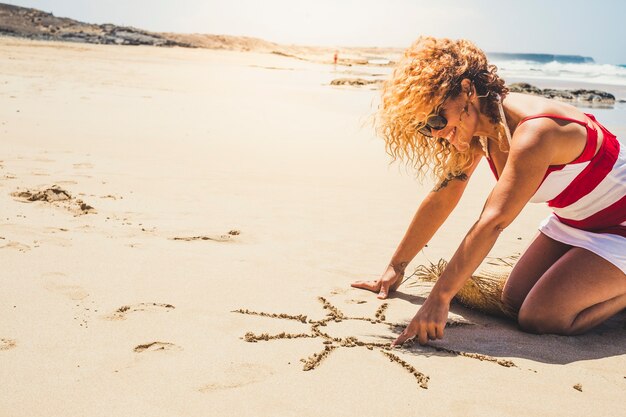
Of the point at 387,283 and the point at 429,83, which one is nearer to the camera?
the point at 429,83

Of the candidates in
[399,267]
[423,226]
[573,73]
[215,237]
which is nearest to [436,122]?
[423,226]

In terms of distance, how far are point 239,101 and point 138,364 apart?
938 cm

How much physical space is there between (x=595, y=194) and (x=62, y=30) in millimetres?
43724

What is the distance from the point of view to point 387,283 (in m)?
3.18

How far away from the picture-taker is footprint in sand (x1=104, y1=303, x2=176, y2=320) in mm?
2529

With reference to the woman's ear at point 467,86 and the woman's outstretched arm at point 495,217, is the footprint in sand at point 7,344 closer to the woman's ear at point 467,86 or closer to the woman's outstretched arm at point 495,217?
the woman's outstretched arm at point 495,217

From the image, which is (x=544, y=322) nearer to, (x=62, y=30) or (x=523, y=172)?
(x=523, y=172)

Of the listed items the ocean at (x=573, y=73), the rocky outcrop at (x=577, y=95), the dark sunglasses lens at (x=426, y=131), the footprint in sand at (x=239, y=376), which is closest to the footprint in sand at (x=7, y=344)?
the footprint in sand at (x=239, y=376)

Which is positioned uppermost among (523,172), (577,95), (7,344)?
(577,95)

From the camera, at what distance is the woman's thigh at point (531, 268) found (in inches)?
120

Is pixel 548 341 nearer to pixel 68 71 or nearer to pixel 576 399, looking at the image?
pixel 576 399

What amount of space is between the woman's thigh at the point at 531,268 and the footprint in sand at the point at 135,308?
1664 millimetres

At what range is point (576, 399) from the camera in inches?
84.0

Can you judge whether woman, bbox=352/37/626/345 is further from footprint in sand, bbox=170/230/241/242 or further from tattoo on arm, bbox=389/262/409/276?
footprint in sand, bbox=170/230/241/242
